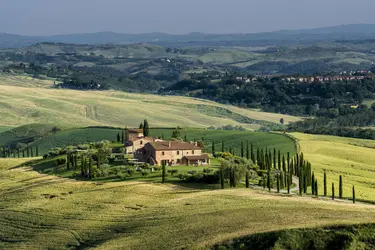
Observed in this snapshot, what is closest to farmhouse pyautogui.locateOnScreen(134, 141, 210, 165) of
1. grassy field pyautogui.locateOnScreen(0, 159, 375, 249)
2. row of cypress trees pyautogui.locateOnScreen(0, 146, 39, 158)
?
grassy field pyautogui.locateOnScreen(0, 159, 375, 249)

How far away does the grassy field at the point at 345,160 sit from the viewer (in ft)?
264

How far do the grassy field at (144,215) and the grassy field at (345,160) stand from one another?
17.3m

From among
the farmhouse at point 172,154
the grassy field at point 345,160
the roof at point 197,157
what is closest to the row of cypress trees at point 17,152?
the farmhouse at point 172,154

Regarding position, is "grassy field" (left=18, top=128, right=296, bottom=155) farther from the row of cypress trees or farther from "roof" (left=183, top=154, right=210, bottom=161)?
"roof" (left=183, top=154, right=210, bottom=161)

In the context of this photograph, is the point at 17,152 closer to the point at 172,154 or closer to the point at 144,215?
the point at 172,154

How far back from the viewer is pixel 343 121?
176 metres

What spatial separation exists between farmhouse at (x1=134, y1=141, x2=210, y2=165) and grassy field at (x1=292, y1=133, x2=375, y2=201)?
13998 millimetres

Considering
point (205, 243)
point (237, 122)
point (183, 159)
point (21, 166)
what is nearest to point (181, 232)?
point (205, 243)

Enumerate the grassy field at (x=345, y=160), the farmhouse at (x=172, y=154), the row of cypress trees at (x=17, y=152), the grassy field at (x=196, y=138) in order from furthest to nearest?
the row of cypress trees at (x=17, y=152) → the grassy field at (x=196, y=138) → the farmhouse at (x=172, y=154) → the grassy field at (x=345, y=160)

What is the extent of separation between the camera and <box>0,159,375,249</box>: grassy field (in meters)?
49.0

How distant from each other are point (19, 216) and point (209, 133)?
215ft

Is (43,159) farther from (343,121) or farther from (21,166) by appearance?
(343,121)

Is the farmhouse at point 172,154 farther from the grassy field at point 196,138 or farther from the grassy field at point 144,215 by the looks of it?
the grassy field at point 196,138

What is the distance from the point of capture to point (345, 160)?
95750 mm
